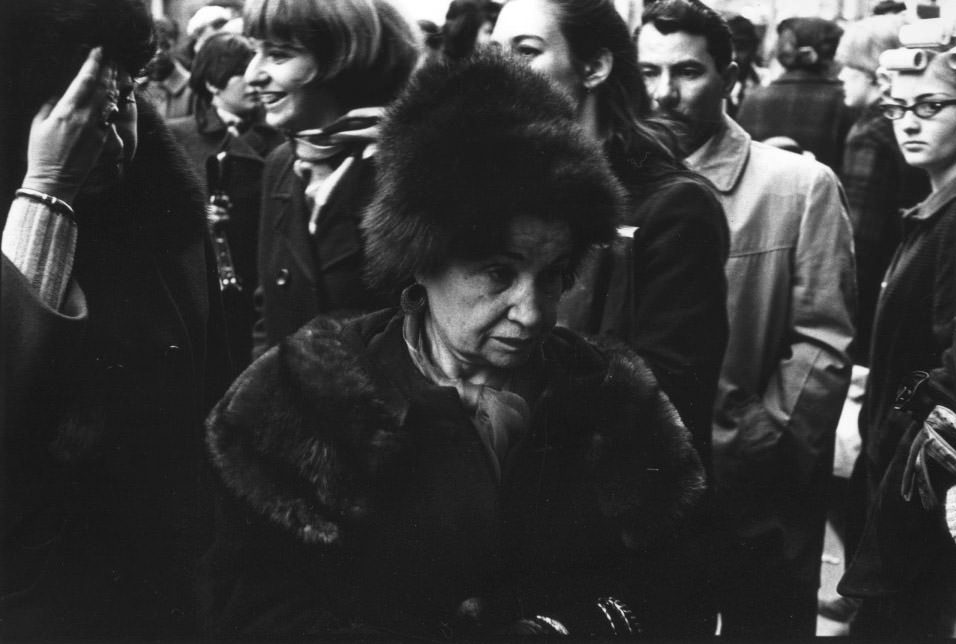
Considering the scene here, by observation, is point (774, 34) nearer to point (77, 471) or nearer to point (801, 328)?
point (801, 328)

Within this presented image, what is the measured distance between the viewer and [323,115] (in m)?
4.04

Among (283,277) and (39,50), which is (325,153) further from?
(39,50)

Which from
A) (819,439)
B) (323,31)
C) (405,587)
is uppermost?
(323,31)

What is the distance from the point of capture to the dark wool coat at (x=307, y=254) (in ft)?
12.8

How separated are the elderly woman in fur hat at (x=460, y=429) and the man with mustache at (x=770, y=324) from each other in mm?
916

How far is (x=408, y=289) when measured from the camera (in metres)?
3.16

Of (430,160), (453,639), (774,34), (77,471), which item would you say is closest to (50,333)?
(77,471)

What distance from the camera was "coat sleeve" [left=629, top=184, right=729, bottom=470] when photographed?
3549 millimetres

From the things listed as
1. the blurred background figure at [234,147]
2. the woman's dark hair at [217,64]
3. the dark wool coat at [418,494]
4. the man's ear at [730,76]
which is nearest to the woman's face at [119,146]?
the dark wool coat at [418,494]

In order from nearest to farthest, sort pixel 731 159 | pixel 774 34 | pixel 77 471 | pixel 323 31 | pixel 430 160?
1. pixel 430 160
2. pixel 77 471
3. pixel 323 31
4. pixel 731 159
5. pixel 774 34

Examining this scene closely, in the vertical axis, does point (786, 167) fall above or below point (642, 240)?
below

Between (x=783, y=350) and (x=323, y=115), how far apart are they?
55.8 inches

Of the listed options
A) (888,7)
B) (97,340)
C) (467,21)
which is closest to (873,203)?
(888,7)

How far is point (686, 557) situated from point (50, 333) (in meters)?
1.43
